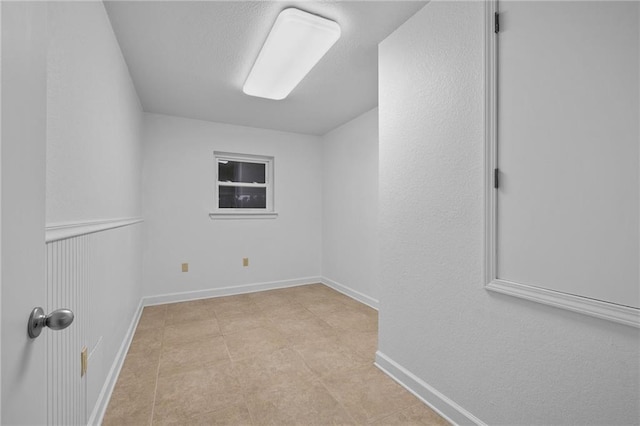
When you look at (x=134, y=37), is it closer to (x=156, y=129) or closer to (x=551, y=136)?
(x=156, y=129)

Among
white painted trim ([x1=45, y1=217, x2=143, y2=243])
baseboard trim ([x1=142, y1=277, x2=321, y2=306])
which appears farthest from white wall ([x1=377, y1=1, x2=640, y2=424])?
baseboard trim ([x1=142, y1=277, x2=321, y2=306])

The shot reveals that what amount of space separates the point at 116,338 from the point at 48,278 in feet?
4.34

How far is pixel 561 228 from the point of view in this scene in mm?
1112

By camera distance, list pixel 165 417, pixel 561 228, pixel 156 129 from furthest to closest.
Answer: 1. pixel 156 129
2. pixel 165 417
3. pixel 561 228

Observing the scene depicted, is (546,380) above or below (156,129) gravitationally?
below

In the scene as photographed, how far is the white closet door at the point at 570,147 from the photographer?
0.96 meters

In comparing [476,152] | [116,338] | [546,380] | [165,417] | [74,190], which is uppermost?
[476,152]

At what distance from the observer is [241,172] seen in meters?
4.08

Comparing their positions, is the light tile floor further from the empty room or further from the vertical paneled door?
the vertical paneled door

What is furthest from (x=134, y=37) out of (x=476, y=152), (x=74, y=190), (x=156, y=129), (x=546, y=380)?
(x=546, y=380)

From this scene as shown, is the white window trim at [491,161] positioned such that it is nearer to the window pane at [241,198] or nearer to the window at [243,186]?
the window at [243,186]

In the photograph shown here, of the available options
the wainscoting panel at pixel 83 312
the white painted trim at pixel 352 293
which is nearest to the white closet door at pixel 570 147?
the wainscoting panel at pixel 83 312

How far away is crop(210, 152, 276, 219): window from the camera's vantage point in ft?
12.8

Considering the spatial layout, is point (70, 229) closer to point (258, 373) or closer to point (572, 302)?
point (258, 373)
